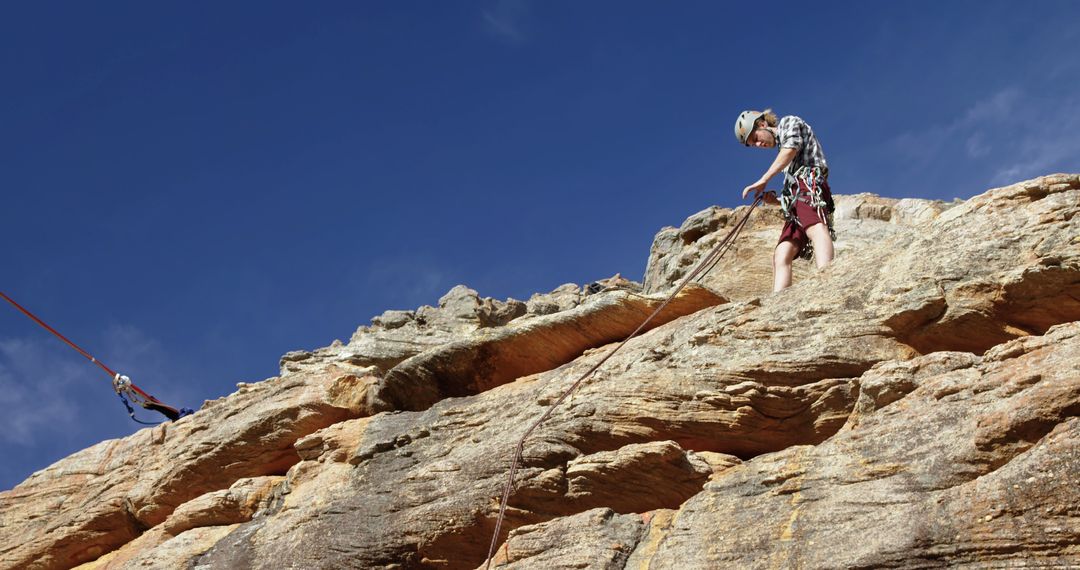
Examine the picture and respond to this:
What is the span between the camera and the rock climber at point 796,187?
1633cm

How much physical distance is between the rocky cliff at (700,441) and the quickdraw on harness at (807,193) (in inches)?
49.0

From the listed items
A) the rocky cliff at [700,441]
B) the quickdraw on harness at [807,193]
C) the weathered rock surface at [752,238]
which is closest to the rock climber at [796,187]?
the quickdraw on harness at [807,193]

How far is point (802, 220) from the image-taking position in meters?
16.5

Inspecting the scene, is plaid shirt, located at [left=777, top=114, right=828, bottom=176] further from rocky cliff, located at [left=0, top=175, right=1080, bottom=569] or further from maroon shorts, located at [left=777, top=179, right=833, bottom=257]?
rocky cliff, located at [left=0, top=175, right=1080, bottom=569]

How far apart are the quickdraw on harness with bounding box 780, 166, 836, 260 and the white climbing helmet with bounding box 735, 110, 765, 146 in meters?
0.91

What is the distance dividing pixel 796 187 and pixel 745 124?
1407 millimetres

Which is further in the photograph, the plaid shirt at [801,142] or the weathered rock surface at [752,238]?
the weathered rock surface at [752,238]

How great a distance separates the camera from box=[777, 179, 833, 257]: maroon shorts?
1641 cm

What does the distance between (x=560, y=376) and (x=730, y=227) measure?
32.5ft

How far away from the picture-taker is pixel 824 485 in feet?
37.0

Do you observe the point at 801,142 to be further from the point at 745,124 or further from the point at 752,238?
the point at 752,238

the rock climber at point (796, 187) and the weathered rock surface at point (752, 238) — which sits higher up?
the weathered rock surface at point (752, 238)

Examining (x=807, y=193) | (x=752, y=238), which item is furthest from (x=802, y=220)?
(x=752, y=238)

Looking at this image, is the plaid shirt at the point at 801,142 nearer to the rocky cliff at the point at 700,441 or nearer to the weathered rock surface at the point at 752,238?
the rocky cliff at the point at 700,441
